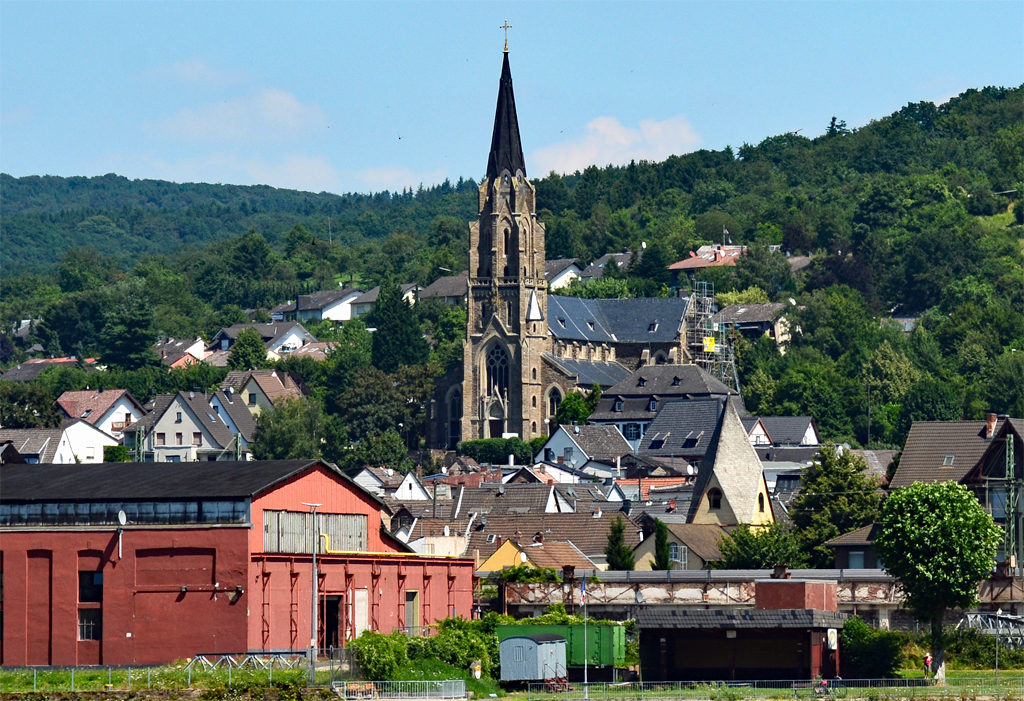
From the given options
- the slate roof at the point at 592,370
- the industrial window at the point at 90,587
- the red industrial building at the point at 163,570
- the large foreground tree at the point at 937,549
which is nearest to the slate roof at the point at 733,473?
the large foreground tree at the point at 937,549

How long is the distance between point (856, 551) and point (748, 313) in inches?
4375

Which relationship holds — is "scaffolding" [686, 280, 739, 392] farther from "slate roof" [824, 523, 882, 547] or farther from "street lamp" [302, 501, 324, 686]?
"street lamp" [302, 501, 324, 686]

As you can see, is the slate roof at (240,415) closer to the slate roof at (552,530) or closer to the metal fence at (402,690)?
the slate roof at (552,530)

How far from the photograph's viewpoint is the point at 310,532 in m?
58.9

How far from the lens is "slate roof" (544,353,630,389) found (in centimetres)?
15225

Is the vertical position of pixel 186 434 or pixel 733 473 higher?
pixel 186 434

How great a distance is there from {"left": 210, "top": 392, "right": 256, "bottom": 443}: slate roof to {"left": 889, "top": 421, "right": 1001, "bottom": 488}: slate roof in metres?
78.8

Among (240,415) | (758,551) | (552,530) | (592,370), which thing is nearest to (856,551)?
(758,551)

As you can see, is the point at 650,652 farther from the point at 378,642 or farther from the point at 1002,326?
the point at 1002,326

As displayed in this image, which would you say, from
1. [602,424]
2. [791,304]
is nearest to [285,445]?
[602,424]

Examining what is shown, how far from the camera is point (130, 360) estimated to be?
191000 millimetres

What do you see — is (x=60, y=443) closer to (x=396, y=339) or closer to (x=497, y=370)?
(x=497, y=370)

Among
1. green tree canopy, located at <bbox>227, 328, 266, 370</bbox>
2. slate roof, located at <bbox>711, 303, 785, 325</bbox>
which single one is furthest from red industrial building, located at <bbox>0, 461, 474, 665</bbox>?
green tree canopy, located at <bbox>227, 328, 266, 370</bbox>

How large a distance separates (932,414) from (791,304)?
41.3 m
